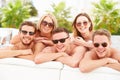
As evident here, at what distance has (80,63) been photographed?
2.35 metres

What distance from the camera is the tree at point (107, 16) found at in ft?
24.1

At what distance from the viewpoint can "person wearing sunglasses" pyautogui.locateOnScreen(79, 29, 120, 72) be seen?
7.43 feet

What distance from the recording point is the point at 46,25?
3.08 m

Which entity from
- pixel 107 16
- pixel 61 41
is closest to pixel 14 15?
pixel 107 16

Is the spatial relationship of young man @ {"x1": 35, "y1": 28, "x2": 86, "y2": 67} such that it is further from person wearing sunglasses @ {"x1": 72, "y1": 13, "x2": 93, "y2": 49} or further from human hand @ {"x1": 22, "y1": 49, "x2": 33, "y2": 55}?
person wearing sunglasses @ {"x1": 72, "y1": 13, "x2": 93, "y2": 49}

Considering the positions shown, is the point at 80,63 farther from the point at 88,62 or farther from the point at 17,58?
the point at 17,58

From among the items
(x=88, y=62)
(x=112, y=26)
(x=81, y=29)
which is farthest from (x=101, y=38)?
(x=112, y=26)

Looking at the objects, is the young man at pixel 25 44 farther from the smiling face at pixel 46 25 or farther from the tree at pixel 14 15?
the tree at pixel 14 15

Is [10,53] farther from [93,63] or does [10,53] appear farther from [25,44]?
[93,63]

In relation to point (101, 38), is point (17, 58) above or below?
below

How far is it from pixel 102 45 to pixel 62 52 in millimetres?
412

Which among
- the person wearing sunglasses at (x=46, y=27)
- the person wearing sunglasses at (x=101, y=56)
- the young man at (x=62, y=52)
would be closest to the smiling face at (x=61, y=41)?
the young man at (x=62, y=52)

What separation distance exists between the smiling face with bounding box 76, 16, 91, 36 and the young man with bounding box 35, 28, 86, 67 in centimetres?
44

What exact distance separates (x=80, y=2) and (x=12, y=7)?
2.52m
